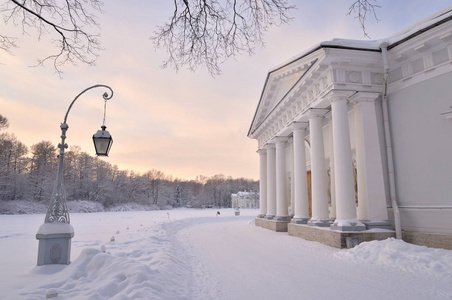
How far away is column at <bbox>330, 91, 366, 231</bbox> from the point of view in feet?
31.9

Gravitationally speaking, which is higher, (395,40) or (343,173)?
(395,40)

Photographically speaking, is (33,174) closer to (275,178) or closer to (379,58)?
(275,178)

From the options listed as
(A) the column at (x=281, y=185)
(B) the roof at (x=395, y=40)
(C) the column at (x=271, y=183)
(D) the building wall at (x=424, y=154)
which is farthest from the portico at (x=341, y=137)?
(C) the column at (x=271, y=183)

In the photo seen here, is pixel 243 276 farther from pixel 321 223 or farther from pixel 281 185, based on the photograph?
pixel 281 185

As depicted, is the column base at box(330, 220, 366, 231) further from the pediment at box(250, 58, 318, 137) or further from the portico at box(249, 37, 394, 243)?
the pediment at box(250, 58, 318, 137)

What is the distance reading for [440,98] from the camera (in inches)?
344

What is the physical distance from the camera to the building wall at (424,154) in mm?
8523

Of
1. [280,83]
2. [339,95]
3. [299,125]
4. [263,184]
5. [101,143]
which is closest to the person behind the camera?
[101,143]

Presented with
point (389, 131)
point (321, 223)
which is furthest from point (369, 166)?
point (321, 223)

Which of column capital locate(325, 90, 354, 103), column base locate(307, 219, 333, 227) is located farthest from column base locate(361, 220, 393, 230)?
column capital locate(325, 90, 354, 103)

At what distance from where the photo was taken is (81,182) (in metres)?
69.1

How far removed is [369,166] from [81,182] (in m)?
72.5

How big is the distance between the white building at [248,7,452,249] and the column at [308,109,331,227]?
0.14ft

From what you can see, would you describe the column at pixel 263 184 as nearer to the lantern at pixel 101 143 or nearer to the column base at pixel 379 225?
the column base at pixel 379 225
